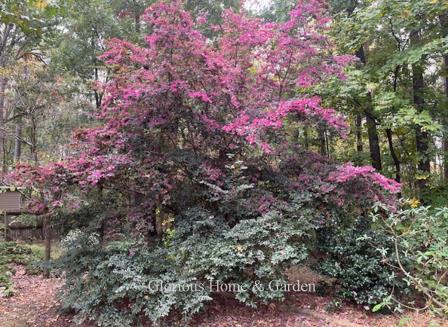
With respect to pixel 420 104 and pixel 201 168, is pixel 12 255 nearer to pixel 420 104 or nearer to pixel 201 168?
pixel 201 168

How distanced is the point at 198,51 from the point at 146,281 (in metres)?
2.69

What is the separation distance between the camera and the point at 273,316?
3.79m

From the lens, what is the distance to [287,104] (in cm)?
374

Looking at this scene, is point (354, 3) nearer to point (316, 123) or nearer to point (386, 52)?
point (386, 52)

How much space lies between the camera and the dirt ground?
3.61 metres

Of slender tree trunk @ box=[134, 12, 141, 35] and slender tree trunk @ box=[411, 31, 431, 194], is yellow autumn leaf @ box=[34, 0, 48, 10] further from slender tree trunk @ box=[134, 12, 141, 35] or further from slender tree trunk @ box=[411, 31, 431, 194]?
slender tree trunk @ box=[134, 12, 141, 35]

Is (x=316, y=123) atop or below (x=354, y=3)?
below

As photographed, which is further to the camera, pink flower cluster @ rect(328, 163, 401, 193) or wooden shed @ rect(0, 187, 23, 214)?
wooden shed @ rect(0, 187, 23, 214)

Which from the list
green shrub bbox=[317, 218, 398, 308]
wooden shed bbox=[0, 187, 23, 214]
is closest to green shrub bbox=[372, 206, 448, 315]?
green shrub bbox=[317, 218, 398, 308]

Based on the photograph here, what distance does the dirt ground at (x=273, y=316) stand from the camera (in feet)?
11.8

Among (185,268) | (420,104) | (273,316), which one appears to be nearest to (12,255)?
(185,268)

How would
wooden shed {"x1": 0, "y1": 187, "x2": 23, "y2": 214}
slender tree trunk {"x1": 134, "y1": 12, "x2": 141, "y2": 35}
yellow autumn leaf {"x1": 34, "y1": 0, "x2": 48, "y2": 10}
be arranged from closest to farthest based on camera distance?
yellow autumn leaf {"x1": 34, "y1": 0, "x2": 48, "y2": 10} < wooden shed {"x1": 0, "y1": 187, "x2": 23, "y2": 214} < slender tree trunk {"x1": 134, "y1": 12, "x2": 141, "y2": 35}

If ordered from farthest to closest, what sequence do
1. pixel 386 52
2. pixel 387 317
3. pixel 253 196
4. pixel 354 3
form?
pixel 354 3 < pixel 386 52 < pixel 253 196 < pixel 387 317

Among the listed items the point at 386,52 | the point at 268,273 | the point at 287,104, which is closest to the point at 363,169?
the point at 287,104
